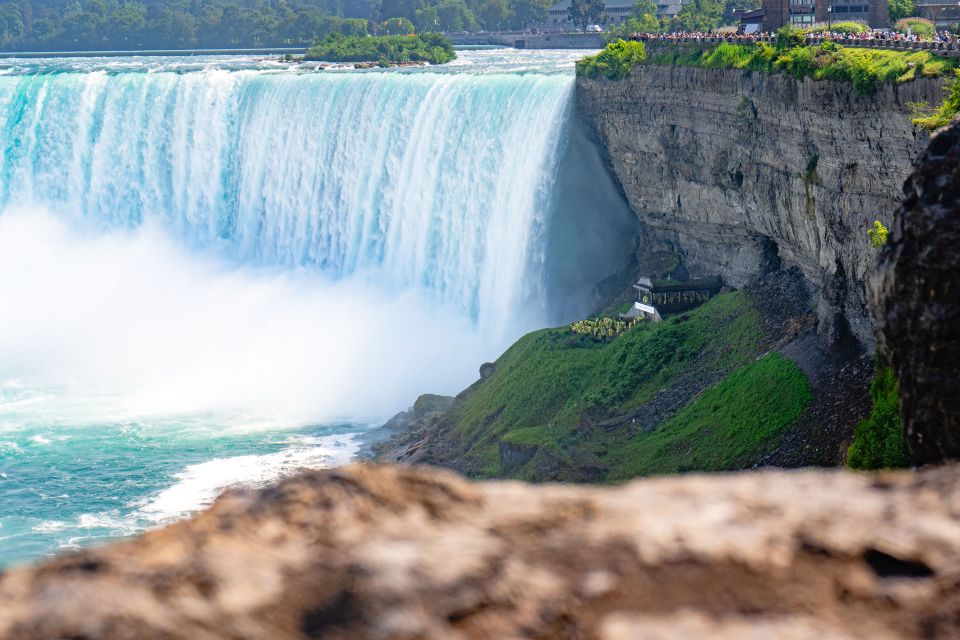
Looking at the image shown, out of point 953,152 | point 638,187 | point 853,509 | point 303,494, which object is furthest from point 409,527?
point 638,187

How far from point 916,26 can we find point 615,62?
9558 mm

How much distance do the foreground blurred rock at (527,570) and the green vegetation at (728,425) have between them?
16.5 meters

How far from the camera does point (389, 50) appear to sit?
74250 mm

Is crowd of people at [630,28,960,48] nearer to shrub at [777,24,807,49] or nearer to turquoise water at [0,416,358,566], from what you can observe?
shrub at [777,24,807,49]

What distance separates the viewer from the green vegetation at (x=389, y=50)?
72500 mm

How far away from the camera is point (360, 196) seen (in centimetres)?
4259

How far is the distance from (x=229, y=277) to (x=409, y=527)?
40946 mm

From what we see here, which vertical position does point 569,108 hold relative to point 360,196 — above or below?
above

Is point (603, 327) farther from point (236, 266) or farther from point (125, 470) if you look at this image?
point (236, 266)

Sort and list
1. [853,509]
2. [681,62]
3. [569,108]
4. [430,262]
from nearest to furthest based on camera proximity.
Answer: [853,509]
[681,62]
[569,108]
[430,262]

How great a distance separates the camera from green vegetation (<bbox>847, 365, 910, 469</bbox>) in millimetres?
16484

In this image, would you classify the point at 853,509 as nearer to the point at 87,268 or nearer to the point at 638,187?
the point at 638,187

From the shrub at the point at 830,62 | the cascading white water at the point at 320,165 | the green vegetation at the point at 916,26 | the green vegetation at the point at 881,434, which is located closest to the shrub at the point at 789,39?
the shrub at the point at 830,62

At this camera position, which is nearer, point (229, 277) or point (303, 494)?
point (303, 494)
